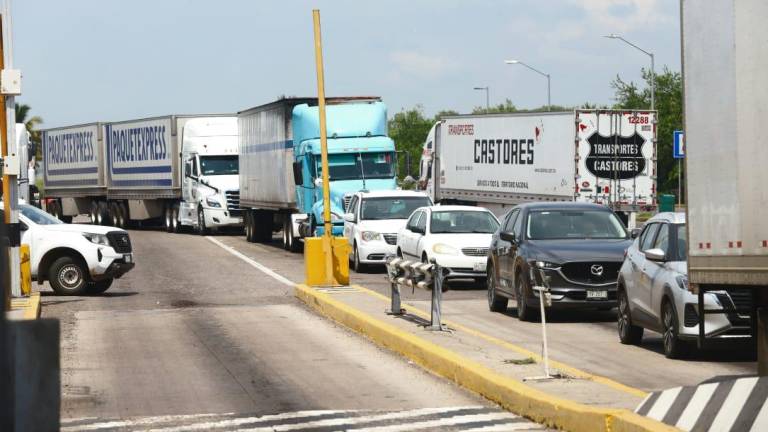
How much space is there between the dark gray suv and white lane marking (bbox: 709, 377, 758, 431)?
8.93m

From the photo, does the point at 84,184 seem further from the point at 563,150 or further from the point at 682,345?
the point at 682,345

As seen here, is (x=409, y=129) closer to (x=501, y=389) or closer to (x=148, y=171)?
(x=148, y=171)

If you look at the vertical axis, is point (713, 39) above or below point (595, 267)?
above

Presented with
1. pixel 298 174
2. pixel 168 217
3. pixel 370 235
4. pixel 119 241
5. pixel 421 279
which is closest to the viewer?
pixel 421 279

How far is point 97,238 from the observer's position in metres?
24.0

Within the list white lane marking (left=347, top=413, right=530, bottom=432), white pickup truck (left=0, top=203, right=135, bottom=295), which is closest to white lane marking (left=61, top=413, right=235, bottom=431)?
white lane marking (left=347, top=413, right=530, bottom=432)

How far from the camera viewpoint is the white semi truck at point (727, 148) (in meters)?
8.76

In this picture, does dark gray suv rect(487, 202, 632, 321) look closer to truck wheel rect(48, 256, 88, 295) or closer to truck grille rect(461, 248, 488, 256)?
truck grille rect(461, 248, 488, 256)

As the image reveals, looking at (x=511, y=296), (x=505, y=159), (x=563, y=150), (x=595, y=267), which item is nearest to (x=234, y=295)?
(x=511, y=296)

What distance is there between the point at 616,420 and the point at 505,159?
33633mm

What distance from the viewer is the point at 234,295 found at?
79.8 ft

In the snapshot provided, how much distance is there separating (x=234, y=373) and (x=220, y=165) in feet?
112

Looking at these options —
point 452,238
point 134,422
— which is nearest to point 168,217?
point 452,238

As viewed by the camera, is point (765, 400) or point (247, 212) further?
point (247, 212)
